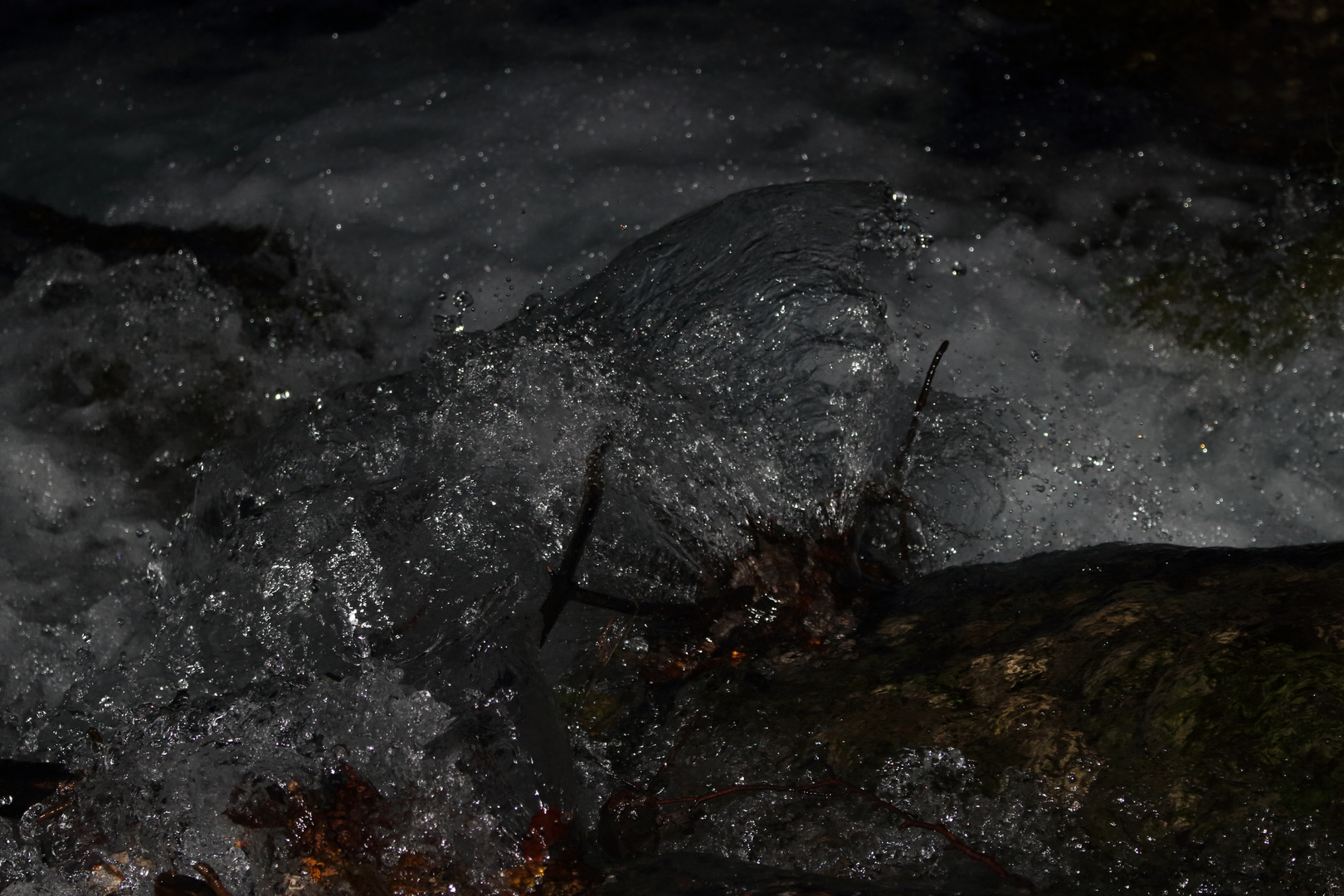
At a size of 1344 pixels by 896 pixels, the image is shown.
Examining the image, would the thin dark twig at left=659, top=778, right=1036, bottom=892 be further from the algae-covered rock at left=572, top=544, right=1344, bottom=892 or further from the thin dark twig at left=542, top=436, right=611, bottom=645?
the thin dark twig at left=542, top=436, right=611, bottom=645

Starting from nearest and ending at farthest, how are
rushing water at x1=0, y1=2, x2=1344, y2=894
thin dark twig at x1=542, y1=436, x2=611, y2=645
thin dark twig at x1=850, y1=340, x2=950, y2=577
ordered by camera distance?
rushing water at x1=0, y1=2, x2=1344, y2=894, thin dark twig at x1=542, y1=436, x2=611, y2=645, thin dark twig at x1=850, y1=340, x2=950, y2=577

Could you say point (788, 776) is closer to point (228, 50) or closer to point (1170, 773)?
point (1170, 773)

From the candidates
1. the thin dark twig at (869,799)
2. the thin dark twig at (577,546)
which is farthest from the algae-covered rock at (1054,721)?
the thin dark twig at (577,546)

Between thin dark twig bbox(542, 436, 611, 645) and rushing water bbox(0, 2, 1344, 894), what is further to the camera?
thin dark twig bbox(542, 436, 611, 645)

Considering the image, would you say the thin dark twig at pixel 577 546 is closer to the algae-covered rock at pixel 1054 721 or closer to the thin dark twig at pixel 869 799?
the algae-covered rock at pixel 1054 721

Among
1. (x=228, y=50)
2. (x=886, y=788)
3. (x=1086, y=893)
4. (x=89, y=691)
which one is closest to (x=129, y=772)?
(x=89, y=691)

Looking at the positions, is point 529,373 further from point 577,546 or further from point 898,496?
point 898,496

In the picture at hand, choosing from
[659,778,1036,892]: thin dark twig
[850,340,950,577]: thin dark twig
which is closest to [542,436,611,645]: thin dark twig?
[659,778,1036,892]: thin dark twig
